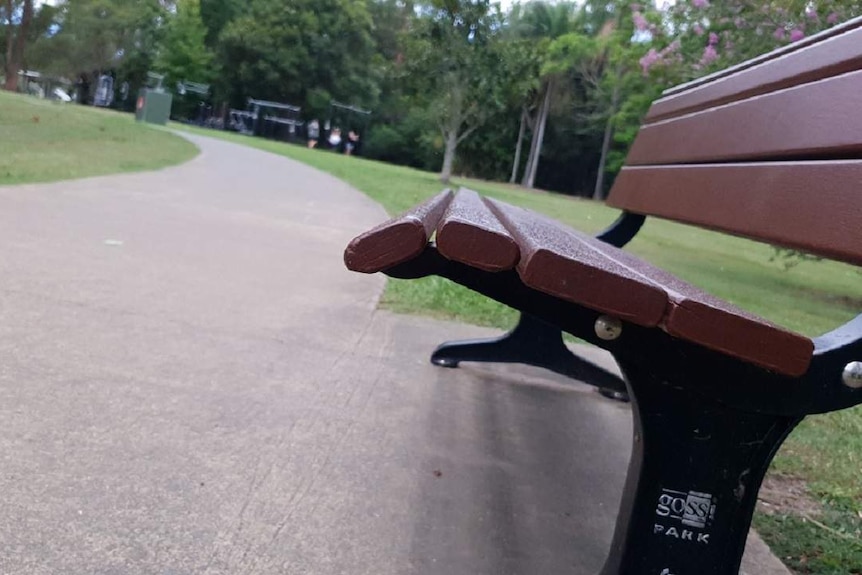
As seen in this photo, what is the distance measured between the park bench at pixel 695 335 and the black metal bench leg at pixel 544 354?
5.36ft

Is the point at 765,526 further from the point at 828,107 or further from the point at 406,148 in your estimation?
the point at 406,148

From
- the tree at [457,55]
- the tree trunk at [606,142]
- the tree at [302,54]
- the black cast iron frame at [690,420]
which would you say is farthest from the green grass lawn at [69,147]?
the tree at [302,54]

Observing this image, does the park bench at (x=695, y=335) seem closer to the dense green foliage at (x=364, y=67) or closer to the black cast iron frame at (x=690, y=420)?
the black cast iron frame at (x=690, y=420)

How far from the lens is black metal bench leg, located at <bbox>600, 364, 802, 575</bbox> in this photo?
1.54 meters

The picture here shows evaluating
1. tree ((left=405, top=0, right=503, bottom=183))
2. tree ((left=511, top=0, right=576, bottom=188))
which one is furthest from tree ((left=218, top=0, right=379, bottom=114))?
tree ((left=405, top=0, right=503, bottom=183))

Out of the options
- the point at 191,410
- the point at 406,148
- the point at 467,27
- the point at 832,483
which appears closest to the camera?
the point at 191,410

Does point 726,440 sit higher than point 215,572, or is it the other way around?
point 726,440

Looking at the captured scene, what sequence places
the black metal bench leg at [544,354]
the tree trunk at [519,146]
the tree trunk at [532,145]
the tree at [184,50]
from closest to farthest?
the black metal bench leg at [544,354], the tree trunk at [532,145], the tree trunk at [519,146], the tree at [184,50]

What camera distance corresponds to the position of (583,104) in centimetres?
4069

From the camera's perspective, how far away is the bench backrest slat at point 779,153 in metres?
1.84

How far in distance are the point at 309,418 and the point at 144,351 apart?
78cm

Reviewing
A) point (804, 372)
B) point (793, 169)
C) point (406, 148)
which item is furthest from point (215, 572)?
point (406, 148)

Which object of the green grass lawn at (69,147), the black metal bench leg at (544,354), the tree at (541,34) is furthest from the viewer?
the tree at (541,34)

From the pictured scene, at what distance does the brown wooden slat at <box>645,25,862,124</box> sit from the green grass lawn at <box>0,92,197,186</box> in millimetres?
6126
